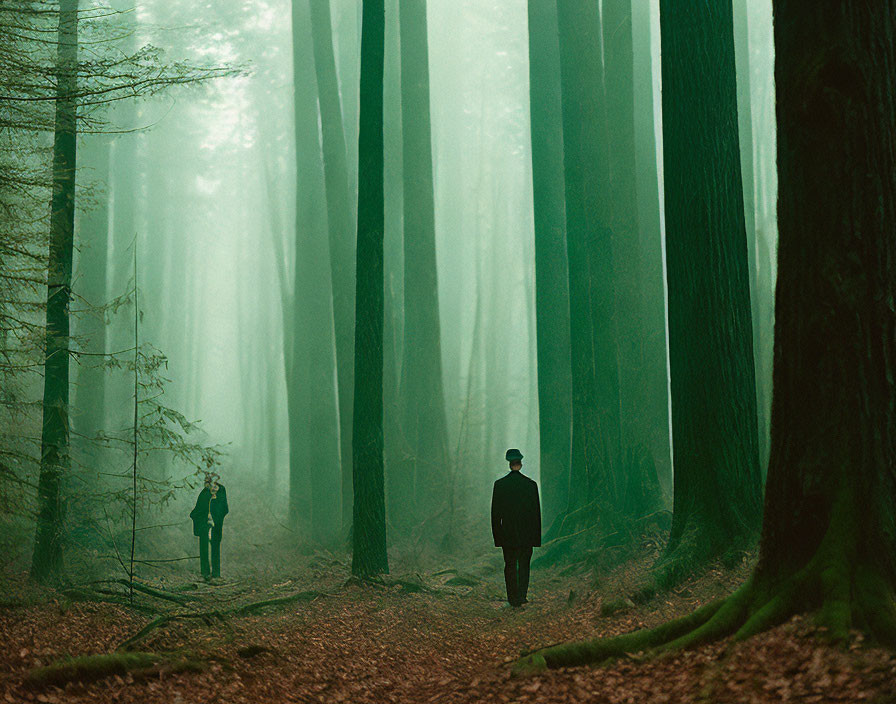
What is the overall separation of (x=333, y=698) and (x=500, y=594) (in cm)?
496

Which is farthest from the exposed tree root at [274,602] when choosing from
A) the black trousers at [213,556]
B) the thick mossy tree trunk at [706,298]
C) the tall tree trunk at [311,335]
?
the tall tree trunk at [311,335]

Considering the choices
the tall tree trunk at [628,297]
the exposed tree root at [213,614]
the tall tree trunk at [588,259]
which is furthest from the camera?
the tall tree trunk at [588,259]

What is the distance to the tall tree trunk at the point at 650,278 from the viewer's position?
12961 mm

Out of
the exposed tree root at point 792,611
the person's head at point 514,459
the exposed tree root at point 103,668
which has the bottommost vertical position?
the exposed tree root at point 103,668

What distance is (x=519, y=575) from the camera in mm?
9062

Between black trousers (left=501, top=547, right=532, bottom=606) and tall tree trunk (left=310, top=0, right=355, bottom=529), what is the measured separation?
680 centimetres

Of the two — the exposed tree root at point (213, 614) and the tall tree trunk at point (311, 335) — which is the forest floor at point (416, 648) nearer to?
the exposed tree root at point (213, 614)

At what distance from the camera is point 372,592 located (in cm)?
980

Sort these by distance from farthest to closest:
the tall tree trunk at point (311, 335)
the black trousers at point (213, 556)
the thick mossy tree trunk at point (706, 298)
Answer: the tall tree trunk at point (311, 335) → the black trousers at point (213, 556) → the thick mossy tree trunk at point (706, 298)

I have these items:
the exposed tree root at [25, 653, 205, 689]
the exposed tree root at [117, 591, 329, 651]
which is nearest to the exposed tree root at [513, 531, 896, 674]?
the exposed tree root at [25, 653, 205, 689]

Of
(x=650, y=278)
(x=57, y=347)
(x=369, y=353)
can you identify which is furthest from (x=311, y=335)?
(x=57, y=347)

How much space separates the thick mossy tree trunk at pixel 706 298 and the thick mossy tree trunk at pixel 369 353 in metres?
4.10

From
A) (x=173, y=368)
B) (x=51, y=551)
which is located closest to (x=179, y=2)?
(x=173, y=368)

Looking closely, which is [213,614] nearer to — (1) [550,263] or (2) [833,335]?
(2) [833,335]
